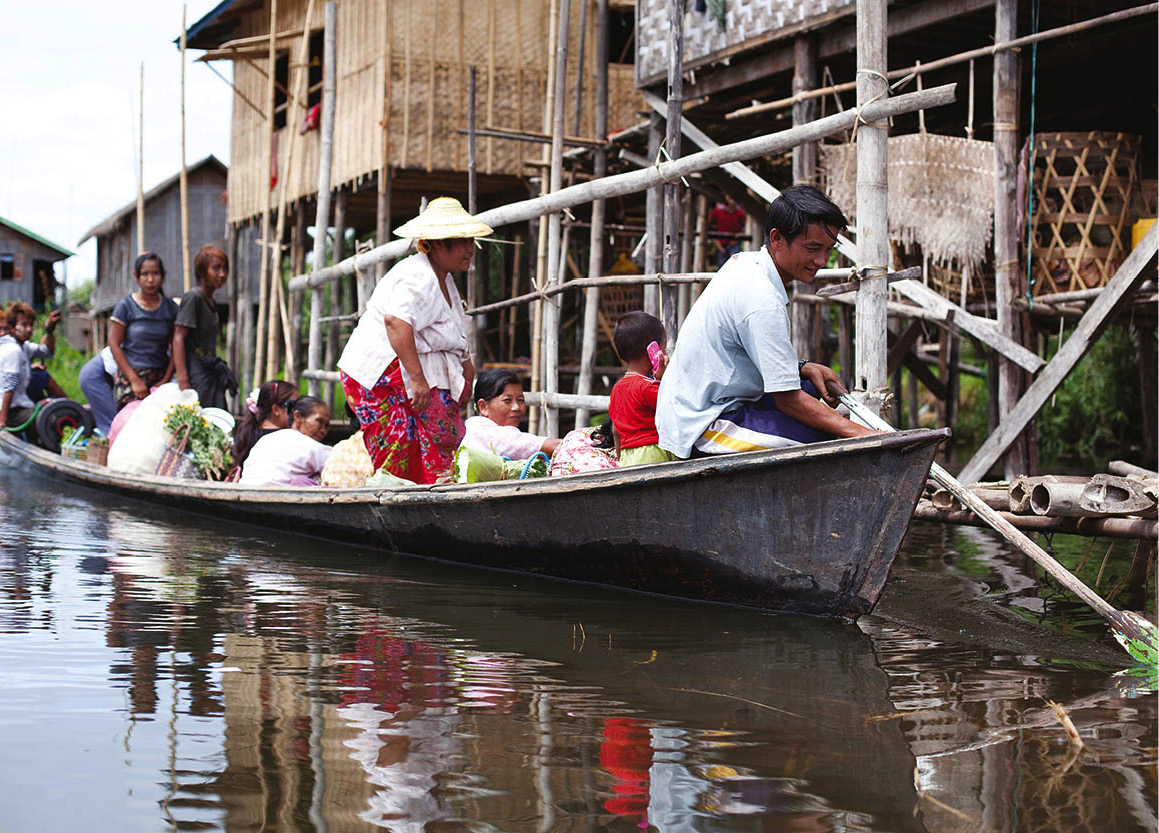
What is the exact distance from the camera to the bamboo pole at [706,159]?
4891 millimetres

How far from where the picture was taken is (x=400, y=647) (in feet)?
12.9

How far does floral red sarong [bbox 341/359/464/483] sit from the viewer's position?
5.56 meters

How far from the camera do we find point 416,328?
5.38 m

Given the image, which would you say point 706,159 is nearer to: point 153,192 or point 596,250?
point 596,250

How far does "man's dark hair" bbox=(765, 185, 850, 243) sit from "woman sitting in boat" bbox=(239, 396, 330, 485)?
3.39 meters

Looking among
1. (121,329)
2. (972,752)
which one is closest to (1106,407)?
(121,329)

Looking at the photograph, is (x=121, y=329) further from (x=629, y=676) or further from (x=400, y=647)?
(x=629, y=676)

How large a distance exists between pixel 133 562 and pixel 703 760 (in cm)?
363

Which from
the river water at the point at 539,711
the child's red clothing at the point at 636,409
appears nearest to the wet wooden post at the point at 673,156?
the child's red clothing at the point at 636,409

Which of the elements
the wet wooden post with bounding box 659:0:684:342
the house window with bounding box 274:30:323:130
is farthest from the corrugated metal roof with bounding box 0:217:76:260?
the wet wooden post with bounding box 659:0:684:342

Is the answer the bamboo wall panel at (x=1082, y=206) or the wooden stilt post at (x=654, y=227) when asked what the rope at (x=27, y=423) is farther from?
the bamboo wall panel at (x=1082, y=206)

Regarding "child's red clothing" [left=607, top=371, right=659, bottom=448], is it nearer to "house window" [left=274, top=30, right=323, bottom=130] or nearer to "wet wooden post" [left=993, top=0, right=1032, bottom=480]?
"wet wooden post" [left=993, top=0, right=1032, bottom=480]

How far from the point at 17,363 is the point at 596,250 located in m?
5.23

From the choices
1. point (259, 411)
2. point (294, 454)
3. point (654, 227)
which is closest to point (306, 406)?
point (294, 454)
